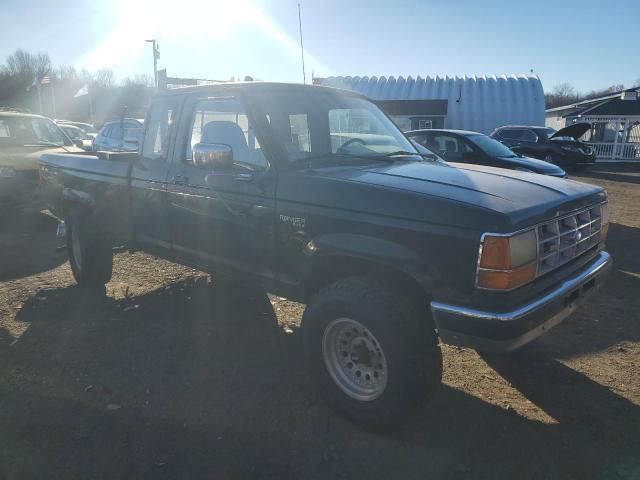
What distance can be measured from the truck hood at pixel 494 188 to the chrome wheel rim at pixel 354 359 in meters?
0.91

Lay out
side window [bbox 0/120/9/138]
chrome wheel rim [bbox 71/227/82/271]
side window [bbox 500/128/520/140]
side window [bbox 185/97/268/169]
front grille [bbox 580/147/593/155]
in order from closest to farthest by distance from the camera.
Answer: side window [bbox 185/97/268/169]
chrome wheel rim [bbox 71/227/82/271]
side window [bbox 0/120/9/138]
side window [bbox 500/128/520/140]
front grille [bbox 580/147/593/155]

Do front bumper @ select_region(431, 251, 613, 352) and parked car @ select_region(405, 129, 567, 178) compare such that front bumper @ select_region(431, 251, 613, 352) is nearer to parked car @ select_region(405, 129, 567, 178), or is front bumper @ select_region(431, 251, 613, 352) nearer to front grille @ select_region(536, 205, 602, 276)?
front grille @ select_region(536, 205, 602, 276)

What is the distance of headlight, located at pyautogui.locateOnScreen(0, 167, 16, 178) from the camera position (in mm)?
8719

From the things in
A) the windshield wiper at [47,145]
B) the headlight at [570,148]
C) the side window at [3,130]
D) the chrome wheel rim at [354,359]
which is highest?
the side window at [3,130]

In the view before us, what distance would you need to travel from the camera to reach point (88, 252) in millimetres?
5246

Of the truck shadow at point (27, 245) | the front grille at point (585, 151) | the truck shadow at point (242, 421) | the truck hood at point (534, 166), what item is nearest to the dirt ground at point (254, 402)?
the truck shadow at point (242, 421)

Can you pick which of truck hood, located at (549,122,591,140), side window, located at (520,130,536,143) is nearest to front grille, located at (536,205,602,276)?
truck hood, located at (549,122,591,140)

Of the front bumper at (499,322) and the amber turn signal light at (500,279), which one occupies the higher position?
the amber turn signal light at (500,279)

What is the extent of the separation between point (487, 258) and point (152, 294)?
13.2ft

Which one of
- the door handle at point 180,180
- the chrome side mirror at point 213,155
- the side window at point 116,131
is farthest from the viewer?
the side window at point 116,131

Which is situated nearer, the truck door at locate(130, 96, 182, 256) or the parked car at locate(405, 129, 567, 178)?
the truck door at locate(130, 96, 182, 256)

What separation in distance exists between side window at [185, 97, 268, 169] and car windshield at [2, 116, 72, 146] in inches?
291

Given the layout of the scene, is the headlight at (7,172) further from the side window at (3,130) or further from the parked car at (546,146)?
the parked car at (546,146)

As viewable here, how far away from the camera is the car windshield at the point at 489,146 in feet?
31.6
